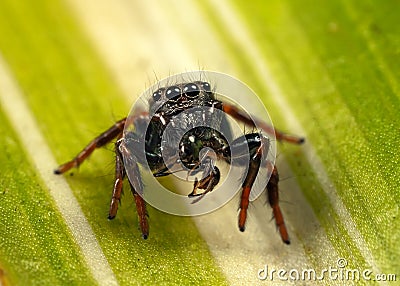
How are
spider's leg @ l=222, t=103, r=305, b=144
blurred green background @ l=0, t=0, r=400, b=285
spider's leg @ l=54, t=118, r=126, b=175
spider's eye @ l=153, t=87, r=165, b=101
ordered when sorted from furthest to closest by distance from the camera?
spider's leg @ l=222, t=103, r=305, b=144
spider's leg @ l=54, t=118, r=126, b=175
spider's eye @ l=153, t=87, r=165, b=101
blurred green background @ l=0, t=0, r=400, b=285

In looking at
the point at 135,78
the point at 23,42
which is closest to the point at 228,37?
the point at 135,78

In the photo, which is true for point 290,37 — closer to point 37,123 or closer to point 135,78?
point 135,78

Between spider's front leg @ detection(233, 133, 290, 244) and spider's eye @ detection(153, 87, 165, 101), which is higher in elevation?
spider's eye @ detection(153, 87, 165, 101)

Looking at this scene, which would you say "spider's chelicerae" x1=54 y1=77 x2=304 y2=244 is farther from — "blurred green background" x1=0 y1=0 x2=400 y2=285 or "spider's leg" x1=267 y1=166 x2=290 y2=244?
"blurred green background" x1=0 y1=0 x2=400 y2=285

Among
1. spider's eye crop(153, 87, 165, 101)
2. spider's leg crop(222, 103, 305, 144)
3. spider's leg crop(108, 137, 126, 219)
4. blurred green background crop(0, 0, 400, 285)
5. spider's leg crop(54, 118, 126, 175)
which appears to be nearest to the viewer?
blurred green background crop(0, 0, 400, 285)

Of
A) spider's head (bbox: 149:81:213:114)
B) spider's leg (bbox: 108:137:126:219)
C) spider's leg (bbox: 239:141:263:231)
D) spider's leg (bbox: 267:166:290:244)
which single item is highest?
spider's head (bbox: 149:81:213:114)

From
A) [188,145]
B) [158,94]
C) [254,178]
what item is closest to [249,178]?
[254,178]

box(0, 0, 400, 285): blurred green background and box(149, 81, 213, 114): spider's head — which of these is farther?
box(149, 81, 213, 114): spider's head

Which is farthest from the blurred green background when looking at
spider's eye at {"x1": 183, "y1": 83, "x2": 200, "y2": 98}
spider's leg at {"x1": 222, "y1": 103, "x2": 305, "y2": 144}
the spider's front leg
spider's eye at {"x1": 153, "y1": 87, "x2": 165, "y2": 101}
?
spider's eye at {"x1": 183, "y1": 83, "x2": 200, "y2": 98}
